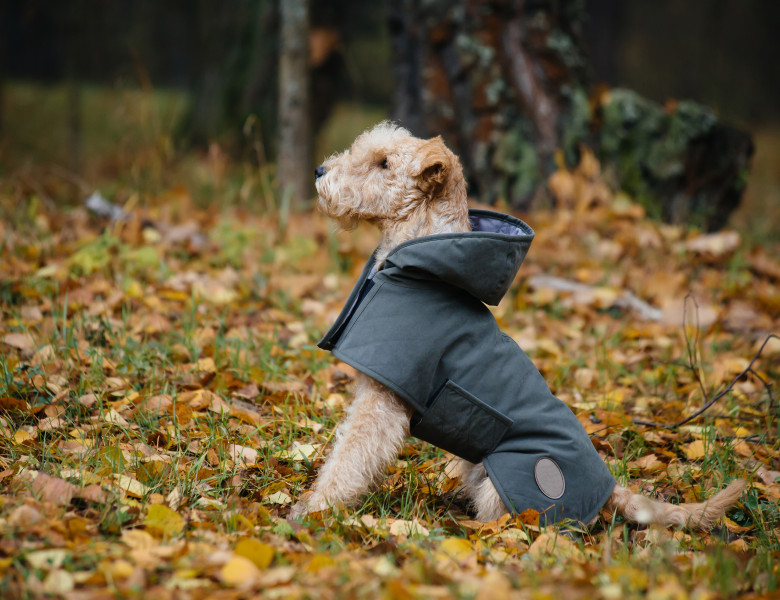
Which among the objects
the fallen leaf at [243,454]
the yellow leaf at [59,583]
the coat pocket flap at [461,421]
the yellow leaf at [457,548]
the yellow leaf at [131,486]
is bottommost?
the fallen leaf at [243,454]

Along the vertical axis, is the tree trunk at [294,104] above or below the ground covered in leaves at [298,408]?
above

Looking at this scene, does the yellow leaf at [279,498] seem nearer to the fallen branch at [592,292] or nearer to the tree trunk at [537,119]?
the fallen branch at [592,292]

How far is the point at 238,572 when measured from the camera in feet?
5.98

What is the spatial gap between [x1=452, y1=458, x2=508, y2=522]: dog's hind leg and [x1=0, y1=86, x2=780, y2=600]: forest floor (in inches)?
3.8

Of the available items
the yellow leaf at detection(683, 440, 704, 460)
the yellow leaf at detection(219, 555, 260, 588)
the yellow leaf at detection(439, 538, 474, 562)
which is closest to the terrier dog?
the yellow leaf at detection(439, 538, 474, 562)

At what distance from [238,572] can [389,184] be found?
1670 millimetres

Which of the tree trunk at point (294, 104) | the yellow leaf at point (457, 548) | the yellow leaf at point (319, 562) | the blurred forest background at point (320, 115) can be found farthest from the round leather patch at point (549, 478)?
the tree trunk at point (294, 104)

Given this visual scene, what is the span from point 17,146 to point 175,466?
9.01 m

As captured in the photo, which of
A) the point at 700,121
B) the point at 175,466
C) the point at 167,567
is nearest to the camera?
the point at 167,567

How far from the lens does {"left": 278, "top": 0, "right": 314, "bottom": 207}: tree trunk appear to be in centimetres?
609

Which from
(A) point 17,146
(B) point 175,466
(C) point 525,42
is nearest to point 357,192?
(B) point 175,466

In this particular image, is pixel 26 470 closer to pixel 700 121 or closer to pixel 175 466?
pixel 175 466

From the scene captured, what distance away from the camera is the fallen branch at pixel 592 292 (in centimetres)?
492

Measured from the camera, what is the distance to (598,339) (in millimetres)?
4453
